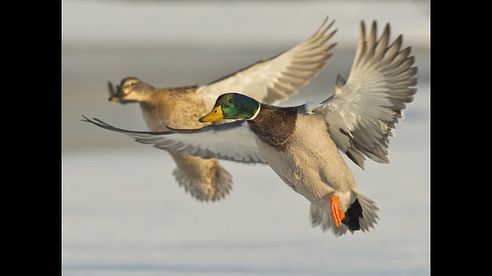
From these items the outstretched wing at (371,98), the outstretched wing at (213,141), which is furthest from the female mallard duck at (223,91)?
the outstretched wing at (371,98)

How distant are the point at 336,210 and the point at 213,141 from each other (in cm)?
63

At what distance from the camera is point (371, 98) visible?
13.7ft

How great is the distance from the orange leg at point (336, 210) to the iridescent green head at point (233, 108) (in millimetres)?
482

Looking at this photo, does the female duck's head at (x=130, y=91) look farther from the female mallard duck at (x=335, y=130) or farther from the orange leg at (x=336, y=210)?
the orange leg at (x=336, y=210)

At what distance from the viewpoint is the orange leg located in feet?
14.0

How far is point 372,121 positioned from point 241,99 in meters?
0.57

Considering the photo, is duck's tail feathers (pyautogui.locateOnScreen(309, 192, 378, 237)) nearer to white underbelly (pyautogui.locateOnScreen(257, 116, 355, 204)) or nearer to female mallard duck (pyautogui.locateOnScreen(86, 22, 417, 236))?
female mallard duck (pyautogui.locateOnScreen(86, 22, 417, 236))

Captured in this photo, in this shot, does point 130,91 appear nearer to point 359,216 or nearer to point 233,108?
point 233,108

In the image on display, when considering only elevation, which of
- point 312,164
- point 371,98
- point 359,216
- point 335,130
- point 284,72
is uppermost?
point 284,72

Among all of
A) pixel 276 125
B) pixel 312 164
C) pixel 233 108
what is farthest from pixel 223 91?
pixel 312 164

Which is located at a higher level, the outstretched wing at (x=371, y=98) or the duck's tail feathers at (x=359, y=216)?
the outstretched wing at (x=371, y=98)

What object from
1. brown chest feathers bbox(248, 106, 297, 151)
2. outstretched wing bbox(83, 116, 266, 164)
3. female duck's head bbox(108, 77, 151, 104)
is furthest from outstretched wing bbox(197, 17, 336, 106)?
brown chest feathers bbox(248, 106, 297, 151)

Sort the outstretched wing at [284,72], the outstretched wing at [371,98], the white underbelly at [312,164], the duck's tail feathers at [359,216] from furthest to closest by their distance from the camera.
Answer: the outstretched wing at [284,72]
the duck's tail feathers at [359,216]
the white underbelly at [312,164]
the outstretched wing at [371,98]

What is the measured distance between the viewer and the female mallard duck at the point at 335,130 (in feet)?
13.5
